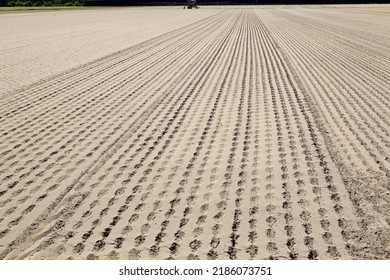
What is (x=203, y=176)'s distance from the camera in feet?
13.1

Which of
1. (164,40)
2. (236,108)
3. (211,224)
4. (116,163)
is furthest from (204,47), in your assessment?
(211,224)

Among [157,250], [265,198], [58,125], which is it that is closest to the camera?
[157,250]

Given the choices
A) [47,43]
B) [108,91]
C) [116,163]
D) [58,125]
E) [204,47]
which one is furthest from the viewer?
[47,43]

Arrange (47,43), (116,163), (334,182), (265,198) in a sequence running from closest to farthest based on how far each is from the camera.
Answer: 1. (265,198)
2. (334,182)
3. (116,163)
4. (47,43)

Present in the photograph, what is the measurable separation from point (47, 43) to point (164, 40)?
4.93 metres

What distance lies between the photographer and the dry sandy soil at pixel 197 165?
303 cm

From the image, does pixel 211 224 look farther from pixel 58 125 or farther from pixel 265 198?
pixel 58 125

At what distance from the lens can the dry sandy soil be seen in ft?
9.93

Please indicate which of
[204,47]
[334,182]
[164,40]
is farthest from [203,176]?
[164,40]

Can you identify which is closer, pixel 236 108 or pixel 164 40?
pixel 236 108

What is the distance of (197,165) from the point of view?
4.25 m

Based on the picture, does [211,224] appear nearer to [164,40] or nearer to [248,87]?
[248,87]

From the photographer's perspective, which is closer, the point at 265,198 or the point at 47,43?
the point at 265,198

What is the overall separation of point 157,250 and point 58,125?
343cm
